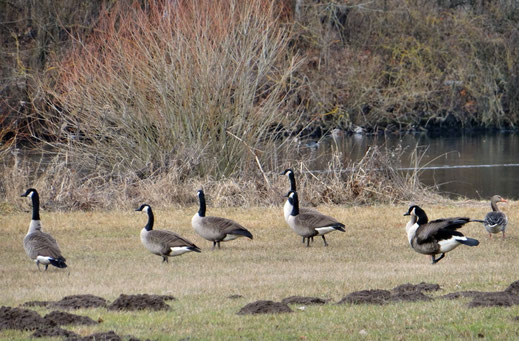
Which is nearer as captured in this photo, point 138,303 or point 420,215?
point 138,303

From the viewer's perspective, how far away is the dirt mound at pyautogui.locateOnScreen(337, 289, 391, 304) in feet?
27.4

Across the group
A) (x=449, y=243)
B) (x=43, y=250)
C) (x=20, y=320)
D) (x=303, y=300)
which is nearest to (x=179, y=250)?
(x=43, y=250)

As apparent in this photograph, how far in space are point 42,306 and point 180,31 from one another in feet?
44.8

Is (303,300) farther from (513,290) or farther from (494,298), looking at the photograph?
(513,290)

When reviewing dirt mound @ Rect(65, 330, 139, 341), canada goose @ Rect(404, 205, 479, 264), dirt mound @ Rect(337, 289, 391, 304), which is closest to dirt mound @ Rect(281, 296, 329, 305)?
dirt mound @ Rect(337, 289, 391, 304)

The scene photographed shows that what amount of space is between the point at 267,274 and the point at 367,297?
2.68 metres

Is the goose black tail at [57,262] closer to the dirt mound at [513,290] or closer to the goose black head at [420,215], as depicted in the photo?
the goose black head at [420,215]

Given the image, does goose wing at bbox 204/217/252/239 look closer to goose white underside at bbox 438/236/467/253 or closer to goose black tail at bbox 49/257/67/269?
goose black tail at bbox 49/257/67/269

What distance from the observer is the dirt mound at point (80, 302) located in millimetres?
8391

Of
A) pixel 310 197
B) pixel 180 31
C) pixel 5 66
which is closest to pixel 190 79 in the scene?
pixel 180 31

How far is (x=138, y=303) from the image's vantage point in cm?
817

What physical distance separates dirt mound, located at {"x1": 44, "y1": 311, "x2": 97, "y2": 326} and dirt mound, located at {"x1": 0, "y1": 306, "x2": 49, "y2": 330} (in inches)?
4.8

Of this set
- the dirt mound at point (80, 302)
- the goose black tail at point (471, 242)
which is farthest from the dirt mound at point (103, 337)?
the goose black tail at point (471, 242)

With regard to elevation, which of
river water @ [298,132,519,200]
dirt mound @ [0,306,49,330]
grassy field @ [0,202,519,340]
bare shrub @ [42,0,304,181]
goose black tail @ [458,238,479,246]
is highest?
bare shrub @ [42,0,304,181]
